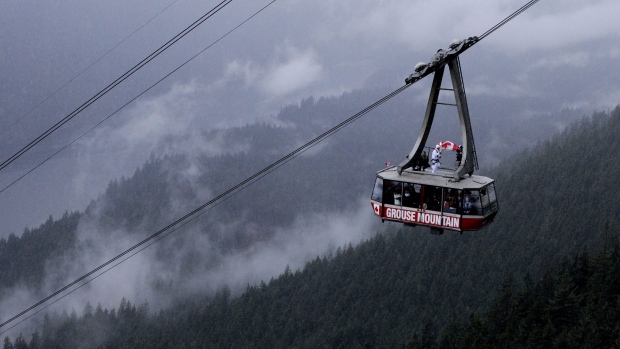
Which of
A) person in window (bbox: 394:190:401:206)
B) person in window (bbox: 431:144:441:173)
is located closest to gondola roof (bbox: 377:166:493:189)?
person in window (bbox: 431:144:441:173)

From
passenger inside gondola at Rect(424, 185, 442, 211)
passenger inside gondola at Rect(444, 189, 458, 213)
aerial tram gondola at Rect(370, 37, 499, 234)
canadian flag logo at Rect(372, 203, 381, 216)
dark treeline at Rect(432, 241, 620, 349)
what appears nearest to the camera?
aerial tram gondola at Rect(370, 37, 499, 234)

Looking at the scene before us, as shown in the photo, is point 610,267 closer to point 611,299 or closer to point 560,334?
point 611,299

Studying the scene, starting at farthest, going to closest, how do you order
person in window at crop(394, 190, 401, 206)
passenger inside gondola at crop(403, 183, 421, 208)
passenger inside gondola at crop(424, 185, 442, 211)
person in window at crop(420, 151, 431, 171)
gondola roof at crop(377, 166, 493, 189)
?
person in window at crop(420, 151, 431, 171) < person in window at crop(394, 190, 401, 206) < passenger inside gondola at crop(403, 183, 421, 208) < passenger inside gondola at crop(424, 185, 442, 211) < gondola roof at crop(377, 166, 493, 189)

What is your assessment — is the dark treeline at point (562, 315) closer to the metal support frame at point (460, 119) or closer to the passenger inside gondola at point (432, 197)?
the passenger inside gondola at point (432, 197)

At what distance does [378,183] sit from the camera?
33281 mm

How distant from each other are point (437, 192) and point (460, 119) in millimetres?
3225

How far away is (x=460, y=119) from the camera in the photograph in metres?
30.7

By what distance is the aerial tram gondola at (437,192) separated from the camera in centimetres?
3109

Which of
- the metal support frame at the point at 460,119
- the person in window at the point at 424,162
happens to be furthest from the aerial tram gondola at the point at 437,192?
the person in window at the point at 424,162

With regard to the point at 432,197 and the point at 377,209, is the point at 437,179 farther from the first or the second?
the point at 377,209

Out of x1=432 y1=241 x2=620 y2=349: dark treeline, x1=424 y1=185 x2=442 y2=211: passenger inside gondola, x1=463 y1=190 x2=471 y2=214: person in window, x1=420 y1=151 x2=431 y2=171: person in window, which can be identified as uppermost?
x1=420 y1=151 x2=431 y2=171: person in window

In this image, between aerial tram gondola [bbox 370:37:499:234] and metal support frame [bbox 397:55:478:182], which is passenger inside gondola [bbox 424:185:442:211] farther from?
metal support frame [bbox 397:55:478:182]

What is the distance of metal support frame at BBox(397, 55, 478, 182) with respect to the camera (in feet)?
96.2

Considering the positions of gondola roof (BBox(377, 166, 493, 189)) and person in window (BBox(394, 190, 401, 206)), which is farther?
person in window (BBox(394, 190, 401, 206))
